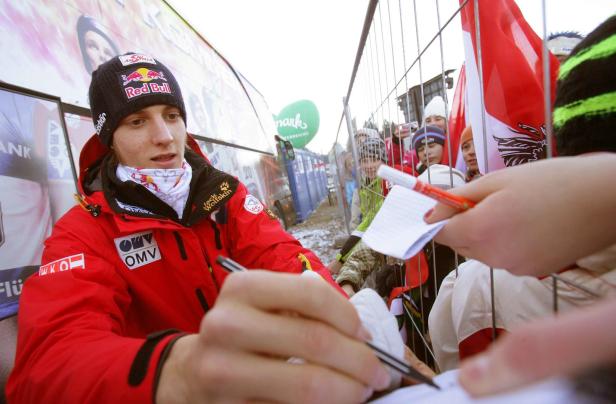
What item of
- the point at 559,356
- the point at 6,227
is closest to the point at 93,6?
the point at 6,227

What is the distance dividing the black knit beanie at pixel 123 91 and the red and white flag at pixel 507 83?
1057 mm

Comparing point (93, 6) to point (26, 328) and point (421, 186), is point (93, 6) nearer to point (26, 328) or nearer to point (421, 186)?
point (26, 328)

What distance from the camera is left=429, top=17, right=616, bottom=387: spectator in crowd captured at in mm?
350

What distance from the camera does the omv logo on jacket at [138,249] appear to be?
911mm

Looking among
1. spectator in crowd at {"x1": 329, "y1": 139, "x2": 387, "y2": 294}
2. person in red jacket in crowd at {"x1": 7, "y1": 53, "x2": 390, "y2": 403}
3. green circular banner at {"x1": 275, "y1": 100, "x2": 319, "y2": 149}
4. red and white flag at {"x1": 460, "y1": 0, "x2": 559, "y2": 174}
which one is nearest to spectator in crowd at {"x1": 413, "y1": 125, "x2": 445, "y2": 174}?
spectator in crowd at {"x1": 329, "y1": 139, "x2": 387, "y2": 294}

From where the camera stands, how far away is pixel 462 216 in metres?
0.38

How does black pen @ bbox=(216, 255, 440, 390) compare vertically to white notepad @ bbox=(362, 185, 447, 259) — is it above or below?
below

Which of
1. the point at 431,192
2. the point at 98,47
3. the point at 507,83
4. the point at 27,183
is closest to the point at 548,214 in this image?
the point at 431,192

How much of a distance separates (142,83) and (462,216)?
3.84ft

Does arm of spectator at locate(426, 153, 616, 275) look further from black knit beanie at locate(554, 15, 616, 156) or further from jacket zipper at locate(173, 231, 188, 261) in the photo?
jacket zipper at locate(173, 231, 188, 261)

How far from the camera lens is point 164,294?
99cm

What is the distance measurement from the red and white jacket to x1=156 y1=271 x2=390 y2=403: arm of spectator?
0.18 metres

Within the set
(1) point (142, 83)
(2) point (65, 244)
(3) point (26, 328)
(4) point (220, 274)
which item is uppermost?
(1) point (142, 83)

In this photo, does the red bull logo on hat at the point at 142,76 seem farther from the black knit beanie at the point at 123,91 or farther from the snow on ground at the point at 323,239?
A: the snow on ground at the point at 323,239
